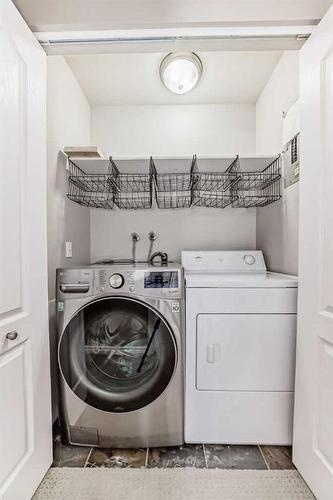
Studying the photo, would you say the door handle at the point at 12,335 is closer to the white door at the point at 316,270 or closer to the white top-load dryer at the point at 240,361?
the white top-load dryer at the point at 240,361

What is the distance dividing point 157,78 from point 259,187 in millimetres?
1182

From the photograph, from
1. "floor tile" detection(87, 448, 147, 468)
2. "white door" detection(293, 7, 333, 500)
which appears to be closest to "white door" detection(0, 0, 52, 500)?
"floor tile" detection(87, 448, 147, 468)

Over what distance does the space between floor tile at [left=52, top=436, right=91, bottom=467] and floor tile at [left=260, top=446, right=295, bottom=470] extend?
96 cm

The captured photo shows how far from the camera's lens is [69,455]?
1.46 m

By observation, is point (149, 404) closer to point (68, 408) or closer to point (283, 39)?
point (68, 408)

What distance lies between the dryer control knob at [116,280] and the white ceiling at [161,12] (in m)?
1.17

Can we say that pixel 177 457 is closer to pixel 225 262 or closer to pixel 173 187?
pixel 225 262

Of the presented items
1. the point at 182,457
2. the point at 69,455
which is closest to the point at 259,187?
the point at 182,457

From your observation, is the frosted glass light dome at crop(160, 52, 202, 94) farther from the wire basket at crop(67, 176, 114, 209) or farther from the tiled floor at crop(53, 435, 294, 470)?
the tiled floor at crop(53, 435, 294, 470)

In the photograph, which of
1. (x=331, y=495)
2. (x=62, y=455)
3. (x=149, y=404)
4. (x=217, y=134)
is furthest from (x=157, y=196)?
(x=331, y=495)

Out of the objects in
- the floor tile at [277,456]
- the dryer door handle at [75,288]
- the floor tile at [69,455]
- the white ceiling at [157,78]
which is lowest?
the floor tile at [69,455]

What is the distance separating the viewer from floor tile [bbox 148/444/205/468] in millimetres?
1401

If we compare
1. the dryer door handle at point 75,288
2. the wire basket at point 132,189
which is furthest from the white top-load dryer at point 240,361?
the wire basket at point 132,189

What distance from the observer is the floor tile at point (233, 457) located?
4.56ft
